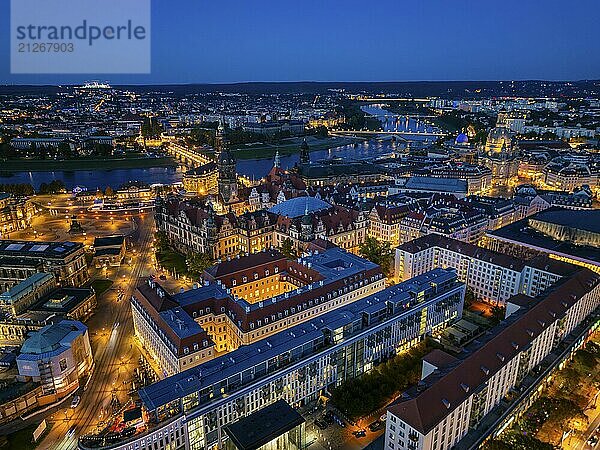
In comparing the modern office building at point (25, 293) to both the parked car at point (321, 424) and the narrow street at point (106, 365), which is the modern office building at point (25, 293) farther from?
the parked car at point (321, 424)

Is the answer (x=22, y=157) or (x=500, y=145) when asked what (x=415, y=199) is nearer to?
(x=500, y=145)

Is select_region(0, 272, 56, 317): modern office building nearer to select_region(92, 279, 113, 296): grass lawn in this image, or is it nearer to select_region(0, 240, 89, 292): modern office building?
select_region(0, 240, 89, 292): modern office building

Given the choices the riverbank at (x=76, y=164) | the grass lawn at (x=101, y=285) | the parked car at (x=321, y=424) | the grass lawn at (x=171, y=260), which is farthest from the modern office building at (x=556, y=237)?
the riverbank at (x=76, y=164)

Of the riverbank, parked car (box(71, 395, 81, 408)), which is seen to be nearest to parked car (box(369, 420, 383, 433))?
parked car (box(71, 395, 81, 408))

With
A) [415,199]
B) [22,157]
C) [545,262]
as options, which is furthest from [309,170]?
[22,157]

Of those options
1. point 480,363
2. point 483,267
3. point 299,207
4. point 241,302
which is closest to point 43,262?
point 241,302

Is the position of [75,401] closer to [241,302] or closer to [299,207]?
[241,302]
